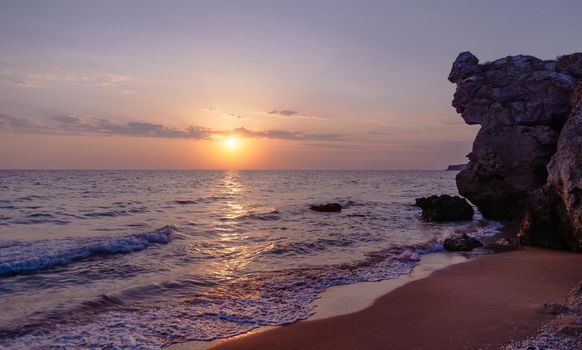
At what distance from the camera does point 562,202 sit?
15.1 metres

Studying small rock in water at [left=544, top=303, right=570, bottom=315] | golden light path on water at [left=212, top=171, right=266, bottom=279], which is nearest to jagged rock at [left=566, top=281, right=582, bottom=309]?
small rock in water at [left=544, top=303, right=570, bottom=315]

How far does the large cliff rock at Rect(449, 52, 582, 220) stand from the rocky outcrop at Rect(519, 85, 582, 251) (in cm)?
484

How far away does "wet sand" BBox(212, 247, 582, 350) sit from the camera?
7.17 meters

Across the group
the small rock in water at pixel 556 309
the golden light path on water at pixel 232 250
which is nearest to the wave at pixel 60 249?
the golden light path on water at pixel 232 250

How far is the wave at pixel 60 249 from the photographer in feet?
44.0

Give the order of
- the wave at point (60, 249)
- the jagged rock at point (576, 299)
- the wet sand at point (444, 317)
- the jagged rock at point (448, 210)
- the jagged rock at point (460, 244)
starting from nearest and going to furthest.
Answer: the wet sand at point (444, 317) → the jagged rock at point (576, 299) → the wave at point (60, 249) → the jagged rock at point (460, 244) → the jagged rock at point (448, 210)

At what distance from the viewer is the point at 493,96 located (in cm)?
2427

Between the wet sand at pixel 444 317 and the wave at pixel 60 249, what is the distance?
8948 millimetres

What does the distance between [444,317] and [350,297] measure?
8.65 feet

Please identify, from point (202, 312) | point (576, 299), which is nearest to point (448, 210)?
point (576, 299)

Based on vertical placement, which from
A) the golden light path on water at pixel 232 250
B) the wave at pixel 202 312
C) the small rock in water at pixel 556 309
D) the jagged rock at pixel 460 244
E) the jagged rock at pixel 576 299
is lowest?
the golden light path on water at pixel 232 250

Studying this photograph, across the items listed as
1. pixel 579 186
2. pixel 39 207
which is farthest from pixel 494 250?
pixel 39 207

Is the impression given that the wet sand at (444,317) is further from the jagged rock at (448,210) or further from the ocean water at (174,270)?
the jagged rock at (448,210)

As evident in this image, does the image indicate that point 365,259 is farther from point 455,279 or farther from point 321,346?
point 321,346
